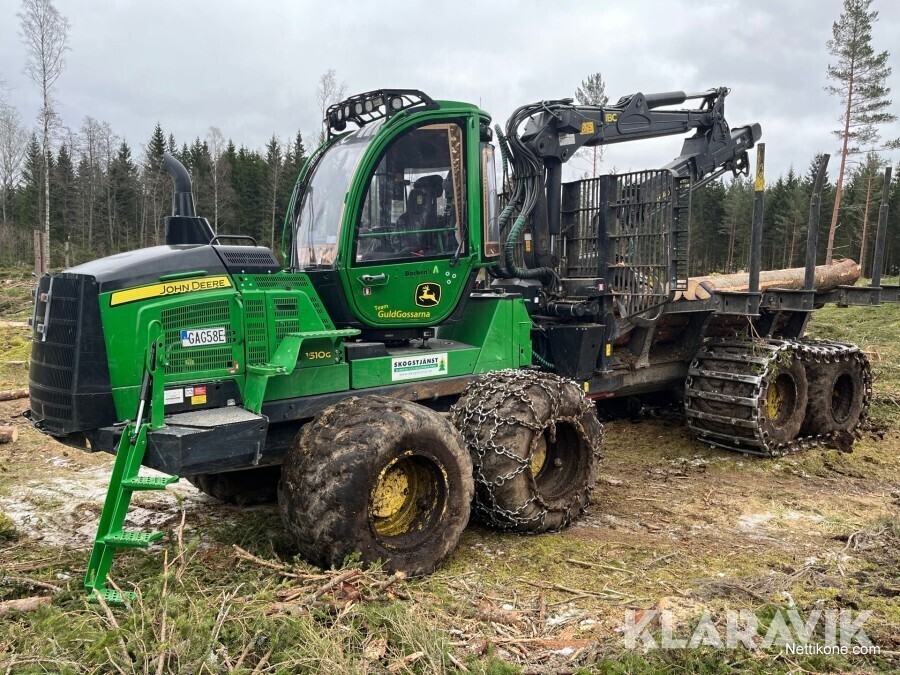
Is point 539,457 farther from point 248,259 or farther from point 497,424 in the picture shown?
point 248,259

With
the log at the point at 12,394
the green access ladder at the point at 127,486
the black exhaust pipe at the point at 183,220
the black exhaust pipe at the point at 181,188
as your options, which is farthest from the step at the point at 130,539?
the log at the point at 12,394

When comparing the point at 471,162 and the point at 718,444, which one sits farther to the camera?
the point at 718,444

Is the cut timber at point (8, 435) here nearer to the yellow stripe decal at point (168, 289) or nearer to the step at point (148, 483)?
the yellow stripe decal at point (168, 289)

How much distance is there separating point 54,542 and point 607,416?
6.46 m

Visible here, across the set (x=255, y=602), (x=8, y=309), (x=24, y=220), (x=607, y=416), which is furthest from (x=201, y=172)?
(x=255, y=602)


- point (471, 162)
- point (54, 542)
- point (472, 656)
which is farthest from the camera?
point (471, 162)

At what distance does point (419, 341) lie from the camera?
6012mm

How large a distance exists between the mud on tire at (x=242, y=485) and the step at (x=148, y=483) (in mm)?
2152

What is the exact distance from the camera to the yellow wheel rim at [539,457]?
18.3 feet

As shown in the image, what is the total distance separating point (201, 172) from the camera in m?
49.5

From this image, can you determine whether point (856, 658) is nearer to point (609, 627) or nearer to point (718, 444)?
point (609, 627)

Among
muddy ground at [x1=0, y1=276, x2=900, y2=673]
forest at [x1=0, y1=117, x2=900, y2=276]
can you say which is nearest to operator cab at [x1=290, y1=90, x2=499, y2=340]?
muddy ground at [x1=0, y1=276, x2=900, y2=673]

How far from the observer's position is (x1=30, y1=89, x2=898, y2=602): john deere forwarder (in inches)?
167

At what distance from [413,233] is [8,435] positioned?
18.4 ft
